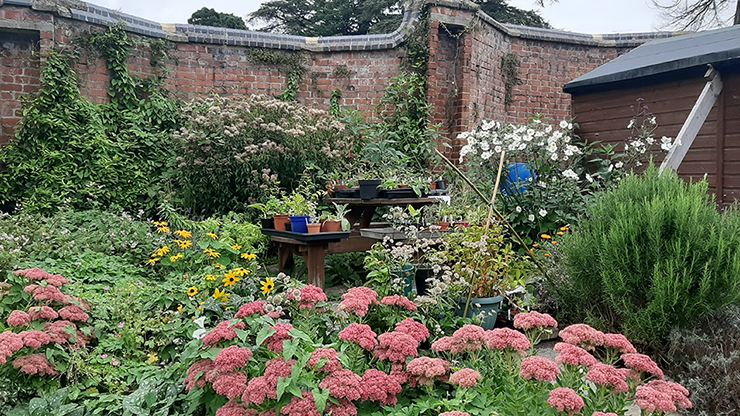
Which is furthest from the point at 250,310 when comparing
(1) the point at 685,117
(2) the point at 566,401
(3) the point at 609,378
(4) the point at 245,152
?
(1) the point at 685,117

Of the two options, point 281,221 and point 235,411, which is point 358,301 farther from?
point 281,221

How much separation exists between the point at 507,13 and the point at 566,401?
16392 mm

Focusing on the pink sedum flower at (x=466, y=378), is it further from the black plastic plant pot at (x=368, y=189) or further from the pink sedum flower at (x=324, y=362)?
the black plastic plant pot at (x=368, y=189)

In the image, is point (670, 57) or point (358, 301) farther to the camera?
point (670, 57)

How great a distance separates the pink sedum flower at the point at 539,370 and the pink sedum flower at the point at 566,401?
108 mm

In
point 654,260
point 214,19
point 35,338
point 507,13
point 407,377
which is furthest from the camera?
point 214,19

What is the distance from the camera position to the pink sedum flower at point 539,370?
5.87 ft

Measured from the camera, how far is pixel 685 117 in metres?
5.59

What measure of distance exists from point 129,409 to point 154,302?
3.83ft

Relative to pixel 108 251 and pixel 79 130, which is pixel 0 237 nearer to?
pixel 108 251

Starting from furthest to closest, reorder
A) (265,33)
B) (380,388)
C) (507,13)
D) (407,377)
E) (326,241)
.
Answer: (507,13)
(265,33)
(326,241)
(407,377)
(380,388)

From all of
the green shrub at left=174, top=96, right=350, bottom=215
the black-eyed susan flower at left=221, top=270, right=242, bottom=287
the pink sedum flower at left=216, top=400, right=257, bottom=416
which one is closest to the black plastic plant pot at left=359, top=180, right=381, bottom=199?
the green shrub at left=174, top=96, right=350, bottom=215

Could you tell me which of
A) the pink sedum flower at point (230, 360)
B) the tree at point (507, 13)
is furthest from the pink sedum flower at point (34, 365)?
the tree at point (507, 13)

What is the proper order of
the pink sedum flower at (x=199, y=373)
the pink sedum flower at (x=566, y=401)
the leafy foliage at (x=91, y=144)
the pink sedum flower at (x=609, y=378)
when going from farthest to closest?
1. the leafy foliage at (x=91, y=144)
2. the pink sedum flower at (x=199, y=373)
3. the pink sedum flower at (x=609, y=378)
4. the pink sedum flower at (x=566, y=401)
